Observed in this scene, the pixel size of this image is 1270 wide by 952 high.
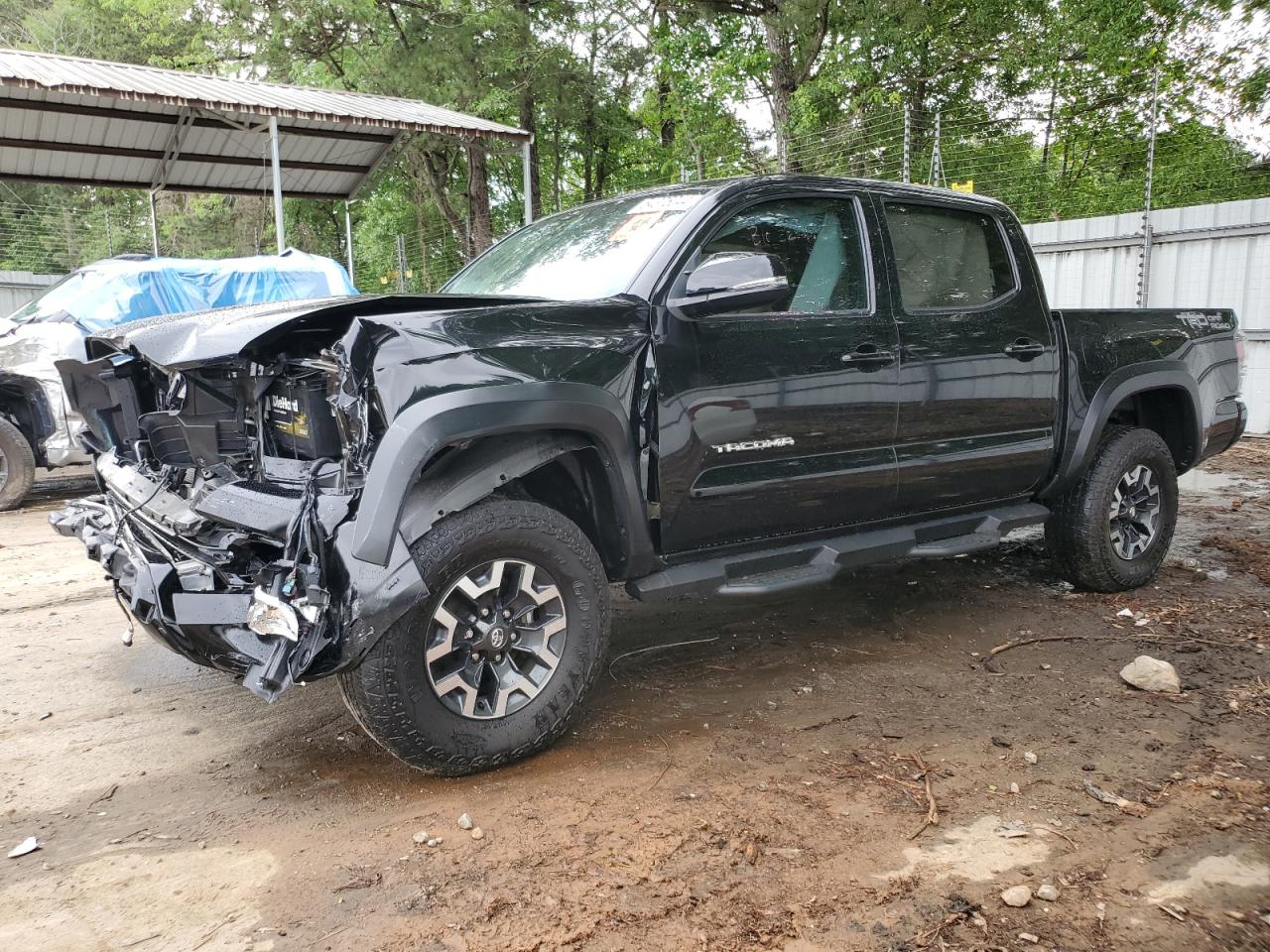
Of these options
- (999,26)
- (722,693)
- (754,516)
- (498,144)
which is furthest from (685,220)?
(999,26)

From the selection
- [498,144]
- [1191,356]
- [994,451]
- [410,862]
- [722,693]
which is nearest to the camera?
[410,862]

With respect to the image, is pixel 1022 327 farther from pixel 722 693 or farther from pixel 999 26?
pixel 999 26

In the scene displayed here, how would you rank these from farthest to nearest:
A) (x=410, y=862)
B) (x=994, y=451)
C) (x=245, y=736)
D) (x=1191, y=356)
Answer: (x=1191, y=356), (x=994, y=451), (x=245, y=736), (x=410, y=862)

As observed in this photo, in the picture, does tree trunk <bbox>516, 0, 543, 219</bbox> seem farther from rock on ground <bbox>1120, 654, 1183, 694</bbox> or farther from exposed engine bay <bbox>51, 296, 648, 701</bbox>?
rock on ground <bbox>1120, 654, 1183, 694</bbox>

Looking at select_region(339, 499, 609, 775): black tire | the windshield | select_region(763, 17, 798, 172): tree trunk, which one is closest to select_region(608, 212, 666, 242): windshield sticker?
the windshield

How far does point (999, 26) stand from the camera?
19750mm

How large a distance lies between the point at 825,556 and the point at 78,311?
23.4 feet

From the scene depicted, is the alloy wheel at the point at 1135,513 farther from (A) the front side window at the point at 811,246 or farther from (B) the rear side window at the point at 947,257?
(A) the front side window at the point at 811,246

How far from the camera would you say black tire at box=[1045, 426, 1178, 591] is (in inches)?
194

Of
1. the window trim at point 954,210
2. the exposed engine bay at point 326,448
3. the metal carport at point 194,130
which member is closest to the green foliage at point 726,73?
the metal carport at point 194,130

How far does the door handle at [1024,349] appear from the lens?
4.47 m

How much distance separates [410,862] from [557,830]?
42cm

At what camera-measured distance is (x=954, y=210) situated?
4.60m

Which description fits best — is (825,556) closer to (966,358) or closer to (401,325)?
(966,358)
